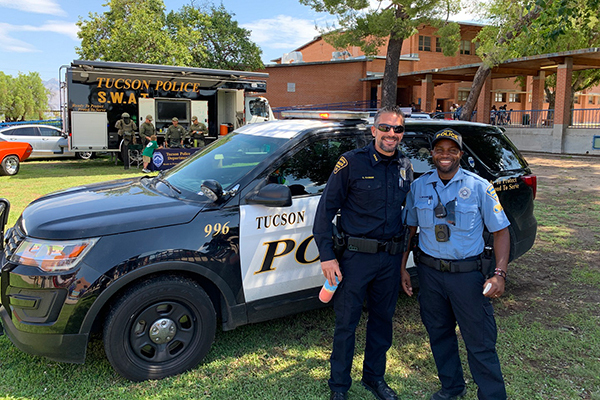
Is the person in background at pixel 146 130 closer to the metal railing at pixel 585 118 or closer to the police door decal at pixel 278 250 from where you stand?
the police door decal at pixel 278 250

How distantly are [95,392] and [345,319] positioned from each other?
5.46ft

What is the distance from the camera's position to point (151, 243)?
3.00m

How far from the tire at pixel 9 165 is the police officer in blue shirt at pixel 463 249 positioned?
14.0 m

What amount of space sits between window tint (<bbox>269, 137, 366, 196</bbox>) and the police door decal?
0.12 meters

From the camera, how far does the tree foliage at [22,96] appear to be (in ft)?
254

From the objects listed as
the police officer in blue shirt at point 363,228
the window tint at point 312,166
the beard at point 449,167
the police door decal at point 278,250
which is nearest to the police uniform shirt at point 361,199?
the police officer in blue shirt at point 363,228

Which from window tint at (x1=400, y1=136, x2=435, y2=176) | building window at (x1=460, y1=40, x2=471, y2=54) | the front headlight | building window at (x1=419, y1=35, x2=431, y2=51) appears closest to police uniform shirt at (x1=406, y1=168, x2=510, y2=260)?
window tint at (x1=400, y1=136, x2=435, y2=176)

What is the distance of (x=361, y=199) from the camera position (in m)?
2.87

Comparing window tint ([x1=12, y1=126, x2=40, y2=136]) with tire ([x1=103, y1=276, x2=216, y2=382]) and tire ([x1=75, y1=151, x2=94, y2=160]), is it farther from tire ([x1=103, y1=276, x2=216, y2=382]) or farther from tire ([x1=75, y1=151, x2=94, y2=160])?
tire ([x1=103, y1=276, x2=216, y2=382])

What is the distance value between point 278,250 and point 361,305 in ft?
2.55

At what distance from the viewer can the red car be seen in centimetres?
1352

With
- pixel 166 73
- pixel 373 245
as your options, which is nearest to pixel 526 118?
pixel 166 73

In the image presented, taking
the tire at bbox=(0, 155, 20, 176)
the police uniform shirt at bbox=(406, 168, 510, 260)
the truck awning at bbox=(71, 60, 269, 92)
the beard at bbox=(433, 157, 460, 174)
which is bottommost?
the tire at bbox=(0, 155, 20, 176)

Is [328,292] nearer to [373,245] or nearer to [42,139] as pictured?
[373,245]
